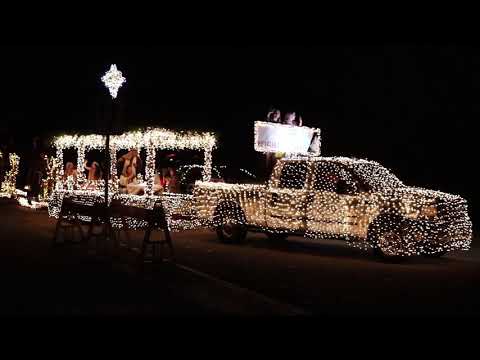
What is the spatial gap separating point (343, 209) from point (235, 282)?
13.6 ft

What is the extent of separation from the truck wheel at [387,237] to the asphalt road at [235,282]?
22 centimetres

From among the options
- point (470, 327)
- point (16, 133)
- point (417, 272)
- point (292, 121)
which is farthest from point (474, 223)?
point (16, 133)

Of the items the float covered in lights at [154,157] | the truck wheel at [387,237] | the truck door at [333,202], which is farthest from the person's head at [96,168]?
the truck wheel at [387,237]

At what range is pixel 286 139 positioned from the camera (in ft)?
67.2

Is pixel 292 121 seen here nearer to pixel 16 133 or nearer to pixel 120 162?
pixel 120 162

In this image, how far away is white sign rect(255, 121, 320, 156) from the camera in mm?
19812

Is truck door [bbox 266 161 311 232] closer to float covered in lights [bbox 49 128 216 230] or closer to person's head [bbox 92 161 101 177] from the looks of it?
float covered in lights [bbox 49 128 216 230]

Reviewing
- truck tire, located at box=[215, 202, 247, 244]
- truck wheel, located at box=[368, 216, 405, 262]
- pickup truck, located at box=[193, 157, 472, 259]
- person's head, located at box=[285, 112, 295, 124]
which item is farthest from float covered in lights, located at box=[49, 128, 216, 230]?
truck wheel, located at box=[368, 216, 405, 262]

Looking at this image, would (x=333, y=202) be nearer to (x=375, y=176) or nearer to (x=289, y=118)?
(x=375, y=176)

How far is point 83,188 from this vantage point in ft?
73.9

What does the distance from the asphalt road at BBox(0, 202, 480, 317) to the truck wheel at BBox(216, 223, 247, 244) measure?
17.4 inches

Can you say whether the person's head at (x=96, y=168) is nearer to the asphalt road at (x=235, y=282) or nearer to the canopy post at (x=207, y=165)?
the canopy post at (x=207, y=165)

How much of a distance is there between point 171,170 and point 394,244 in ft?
30.0

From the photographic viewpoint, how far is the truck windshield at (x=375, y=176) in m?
14.3
